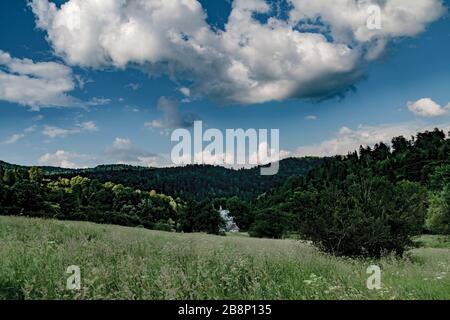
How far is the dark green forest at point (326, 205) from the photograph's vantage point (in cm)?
1440

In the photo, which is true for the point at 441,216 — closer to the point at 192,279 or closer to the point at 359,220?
the point at 359,220

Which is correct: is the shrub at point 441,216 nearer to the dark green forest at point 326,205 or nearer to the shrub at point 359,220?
the dark green forest at point 326,205

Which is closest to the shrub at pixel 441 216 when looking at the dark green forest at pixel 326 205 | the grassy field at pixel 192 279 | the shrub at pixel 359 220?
the dark green forest at pixel 326 205

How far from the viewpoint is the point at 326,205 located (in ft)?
49.0

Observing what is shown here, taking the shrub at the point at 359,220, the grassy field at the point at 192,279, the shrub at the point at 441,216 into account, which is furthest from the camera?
the shrub at the point at 441,216

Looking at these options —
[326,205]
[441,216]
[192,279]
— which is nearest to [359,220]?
[326,205]

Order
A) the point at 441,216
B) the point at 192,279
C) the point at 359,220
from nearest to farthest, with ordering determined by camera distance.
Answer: the point at 192,279 < the point at 359,220 < the point at 441,216

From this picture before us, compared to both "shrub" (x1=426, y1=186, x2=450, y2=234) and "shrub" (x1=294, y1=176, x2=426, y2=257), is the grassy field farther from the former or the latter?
"shrub" (x1=426, y1=186, x2=450, y2=234)

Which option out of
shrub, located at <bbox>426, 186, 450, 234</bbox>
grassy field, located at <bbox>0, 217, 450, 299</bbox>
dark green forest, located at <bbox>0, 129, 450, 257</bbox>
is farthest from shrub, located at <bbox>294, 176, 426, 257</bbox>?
shrub, located at <bbox>426, 186, 450, 234</bbox>

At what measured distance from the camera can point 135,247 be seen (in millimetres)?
9891

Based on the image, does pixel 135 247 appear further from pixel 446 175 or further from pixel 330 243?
pixel 446 175

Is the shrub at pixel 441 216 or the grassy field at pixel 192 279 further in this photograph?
the shrub at pixel 441 216

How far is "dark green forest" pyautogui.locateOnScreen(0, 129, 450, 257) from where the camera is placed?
14398mm
